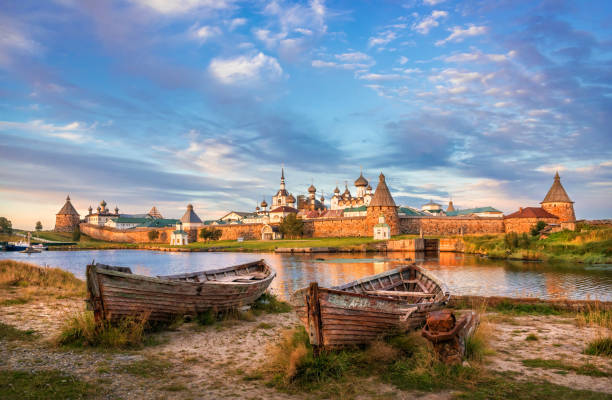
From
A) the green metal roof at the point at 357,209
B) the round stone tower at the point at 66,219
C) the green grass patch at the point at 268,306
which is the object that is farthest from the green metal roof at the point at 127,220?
the green grass patch at the point at 268,306

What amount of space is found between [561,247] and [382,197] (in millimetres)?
42710

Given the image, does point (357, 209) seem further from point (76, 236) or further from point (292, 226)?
point (76, 236)

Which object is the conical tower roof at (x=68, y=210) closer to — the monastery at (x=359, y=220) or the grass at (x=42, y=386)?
the monastery at (x=359, y=220)

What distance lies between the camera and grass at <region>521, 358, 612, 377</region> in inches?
257

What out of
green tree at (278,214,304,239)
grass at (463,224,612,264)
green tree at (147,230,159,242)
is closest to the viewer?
grass at (463,224,612,264)

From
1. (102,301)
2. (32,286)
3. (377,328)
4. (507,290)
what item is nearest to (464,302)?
(377,328)

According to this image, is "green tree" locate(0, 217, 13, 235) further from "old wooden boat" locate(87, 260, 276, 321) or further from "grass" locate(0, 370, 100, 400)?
"grass" locate(0, 370, 100, 400)

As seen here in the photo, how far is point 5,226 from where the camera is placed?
10662cm

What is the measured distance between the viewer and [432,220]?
8300cm

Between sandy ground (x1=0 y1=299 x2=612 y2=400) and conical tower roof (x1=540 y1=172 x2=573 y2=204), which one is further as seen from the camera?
conical tower roof (x1=540 y1=172 x2=573 y2=204)

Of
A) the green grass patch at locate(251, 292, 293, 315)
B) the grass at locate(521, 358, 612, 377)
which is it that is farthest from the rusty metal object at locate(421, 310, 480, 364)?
the green grass patch at locate(251, 292, 293, 315)

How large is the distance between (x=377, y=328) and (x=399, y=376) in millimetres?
1044

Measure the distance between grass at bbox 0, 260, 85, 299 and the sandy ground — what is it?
419 cm

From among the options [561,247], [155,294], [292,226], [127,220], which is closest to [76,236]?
[127,220]
